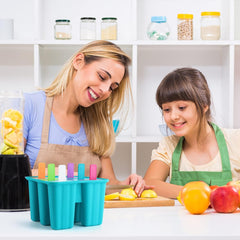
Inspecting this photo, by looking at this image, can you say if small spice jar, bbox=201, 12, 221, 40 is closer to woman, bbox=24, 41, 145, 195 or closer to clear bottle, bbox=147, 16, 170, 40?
clear bottle, bbox=147, 16, 170, 40

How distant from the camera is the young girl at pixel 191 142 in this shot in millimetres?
1901

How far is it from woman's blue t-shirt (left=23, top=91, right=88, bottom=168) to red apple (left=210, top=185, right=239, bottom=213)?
911 millimetres

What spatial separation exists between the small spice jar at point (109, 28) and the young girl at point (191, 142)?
666 millimetres

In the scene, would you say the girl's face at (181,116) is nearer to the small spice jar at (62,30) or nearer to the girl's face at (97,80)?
the girl's face at (97,80)

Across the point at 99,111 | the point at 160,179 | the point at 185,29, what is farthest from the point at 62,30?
the point at 160,179

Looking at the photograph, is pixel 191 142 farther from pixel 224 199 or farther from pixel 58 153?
pixel 224 199

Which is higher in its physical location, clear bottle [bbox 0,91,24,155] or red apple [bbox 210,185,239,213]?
clear bottle [bbox 0,91,24,155]

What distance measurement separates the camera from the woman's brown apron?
1.83 meters

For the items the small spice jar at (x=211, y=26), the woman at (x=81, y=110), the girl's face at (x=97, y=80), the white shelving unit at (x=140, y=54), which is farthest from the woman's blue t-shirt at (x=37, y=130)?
the small spice jar at (x=211, y=26)

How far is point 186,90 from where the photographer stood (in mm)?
1901

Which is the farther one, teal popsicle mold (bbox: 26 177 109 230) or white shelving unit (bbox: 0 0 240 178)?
white shelving unit (bbox: 0 0 240 178)

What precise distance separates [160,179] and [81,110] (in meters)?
0.45

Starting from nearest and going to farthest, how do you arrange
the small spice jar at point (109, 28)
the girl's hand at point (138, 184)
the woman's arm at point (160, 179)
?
1. the girl's hand at point (138, 184)
2. the woman's arm at point (160, 179)
3. the small spice jar at point (109, 28)

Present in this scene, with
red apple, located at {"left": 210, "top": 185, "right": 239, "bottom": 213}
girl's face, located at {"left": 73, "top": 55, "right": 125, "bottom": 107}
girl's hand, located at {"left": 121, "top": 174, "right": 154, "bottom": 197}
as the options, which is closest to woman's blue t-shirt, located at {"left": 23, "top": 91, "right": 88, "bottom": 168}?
girl's face, located at {"left": 73, "top": 55, "right": 125, "bottom": 107}
